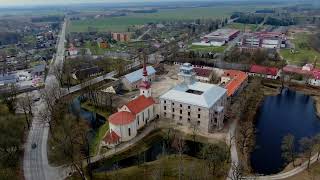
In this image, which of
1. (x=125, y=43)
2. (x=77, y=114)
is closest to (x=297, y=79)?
(x=77, y=114)

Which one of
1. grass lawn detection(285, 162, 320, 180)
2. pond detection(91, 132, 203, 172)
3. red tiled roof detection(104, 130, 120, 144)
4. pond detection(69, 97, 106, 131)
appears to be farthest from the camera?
pond detection(69, 97, 106, 131)

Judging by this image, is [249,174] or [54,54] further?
[54,54]

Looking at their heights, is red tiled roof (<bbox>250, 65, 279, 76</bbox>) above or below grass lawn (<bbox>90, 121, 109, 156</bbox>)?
above

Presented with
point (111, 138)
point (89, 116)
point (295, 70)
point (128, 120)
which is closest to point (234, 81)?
point (295, 70)

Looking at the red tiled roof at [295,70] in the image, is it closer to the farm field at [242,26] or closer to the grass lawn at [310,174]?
the grass lawn at [310,174]

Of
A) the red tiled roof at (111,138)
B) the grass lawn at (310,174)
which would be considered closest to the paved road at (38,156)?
the red tiled roof at (111,138)

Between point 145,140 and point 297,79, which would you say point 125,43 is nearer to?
point 297,79

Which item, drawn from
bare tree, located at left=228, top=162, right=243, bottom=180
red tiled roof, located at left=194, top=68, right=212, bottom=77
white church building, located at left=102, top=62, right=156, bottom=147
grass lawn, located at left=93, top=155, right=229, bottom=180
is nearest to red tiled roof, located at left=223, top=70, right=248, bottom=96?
red tiled roof, located at left=194, top=68, right=212, bottom=77

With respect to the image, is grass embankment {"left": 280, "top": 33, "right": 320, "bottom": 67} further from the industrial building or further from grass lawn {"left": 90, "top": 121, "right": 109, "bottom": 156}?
grass lawn {"left": 90, "top": 121, "right": 109, "bottom": 156}
